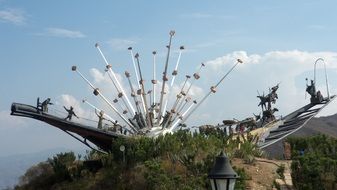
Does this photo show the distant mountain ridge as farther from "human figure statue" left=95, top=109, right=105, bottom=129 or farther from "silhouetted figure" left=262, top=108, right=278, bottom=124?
"human figure statue" left=95, top=109, right=105, bottom=129

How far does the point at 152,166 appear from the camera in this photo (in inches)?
768

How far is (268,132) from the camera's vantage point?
109 ft

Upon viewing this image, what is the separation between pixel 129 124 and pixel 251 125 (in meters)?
8.21

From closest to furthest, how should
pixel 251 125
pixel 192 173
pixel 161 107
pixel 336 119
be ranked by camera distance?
pixel 192 173
pixel 161 107
pixel 251 125
pixel 336 119

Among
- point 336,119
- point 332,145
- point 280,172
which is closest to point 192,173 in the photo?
point 280,172

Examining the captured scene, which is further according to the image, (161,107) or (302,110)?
(302,110)

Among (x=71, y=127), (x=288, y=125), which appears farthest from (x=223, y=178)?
(x=288, y=125)

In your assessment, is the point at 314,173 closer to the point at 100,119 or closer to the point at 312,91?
the point at 100,119

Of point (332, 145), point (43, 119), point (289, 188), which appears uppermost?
point (43, 119)

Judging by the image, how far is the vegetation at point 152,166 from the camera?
18.6 m

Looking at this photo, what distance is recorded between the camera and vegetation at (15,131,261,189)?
731 inches

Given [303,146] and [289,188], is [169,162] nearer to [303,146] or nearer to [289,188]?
[289,188]

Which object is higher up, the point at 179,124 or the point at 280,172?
the point at 179,124

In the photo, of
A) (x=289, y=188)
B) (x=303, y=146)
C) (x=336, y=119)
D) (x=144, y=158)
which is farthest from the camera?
(x=336, y=119)
